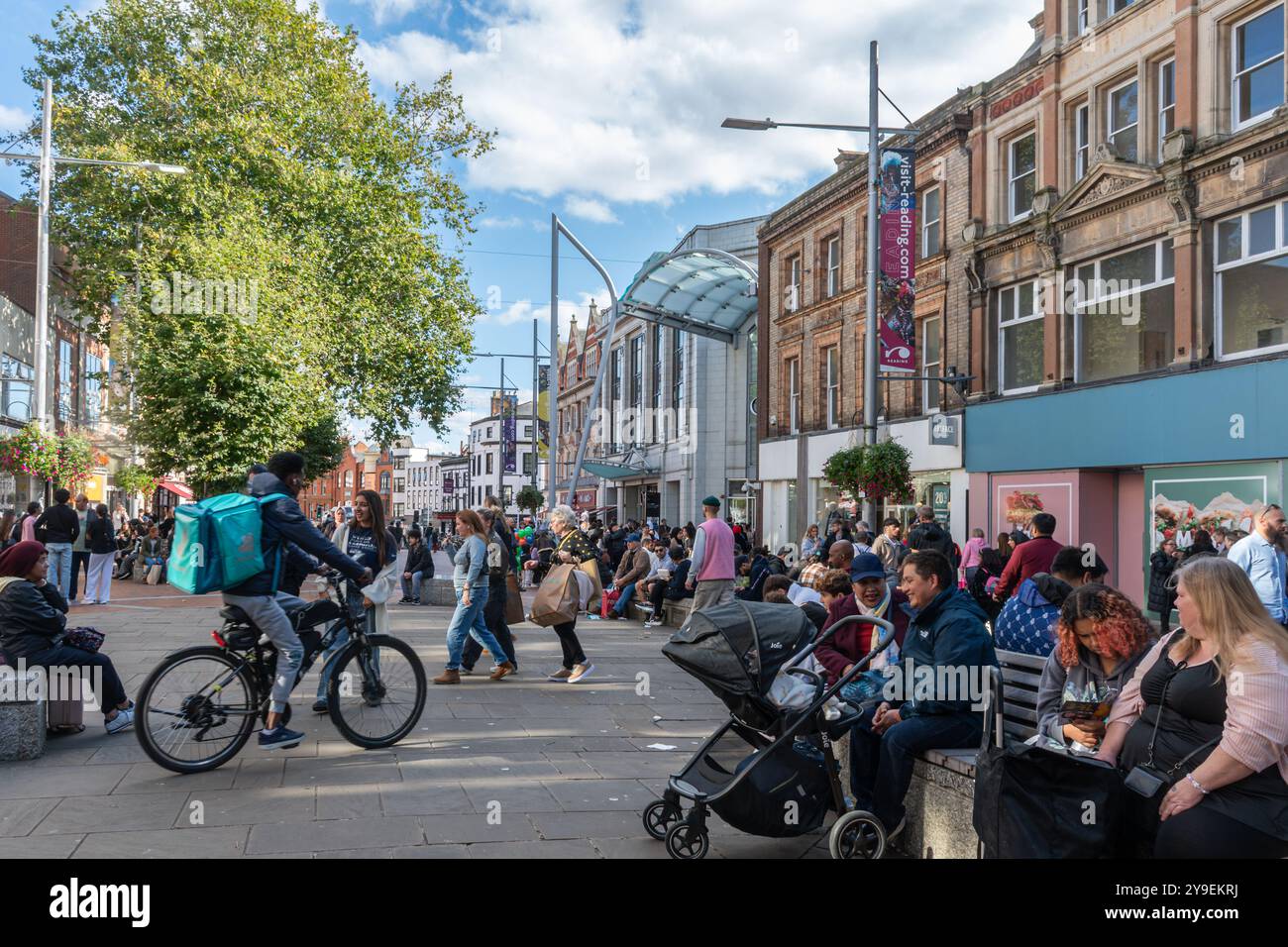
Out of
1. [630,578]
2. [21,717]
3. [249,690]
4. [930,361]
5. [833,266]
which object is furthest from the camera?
[833,266]

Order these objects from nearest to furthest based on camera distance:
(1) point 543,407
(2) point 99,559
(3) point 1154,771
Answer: (3) point 1154,771 → (2) point 99,559 → (1) point 543,407

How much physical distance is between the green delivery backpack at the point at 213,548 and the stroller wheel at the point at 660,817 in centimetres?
293

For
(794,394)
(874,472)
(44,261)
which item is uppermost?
(44,261)

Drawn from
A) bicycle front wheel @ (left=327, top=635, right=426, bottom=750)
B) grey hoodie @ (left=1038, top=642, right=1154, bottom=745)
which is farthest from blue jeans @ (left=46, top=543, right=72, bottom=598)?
grey hoodie @ (left=1038, top=642, right=1154, bottom=745)

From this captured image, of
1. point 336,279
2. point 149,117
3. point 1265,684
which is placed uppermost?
point 149,117

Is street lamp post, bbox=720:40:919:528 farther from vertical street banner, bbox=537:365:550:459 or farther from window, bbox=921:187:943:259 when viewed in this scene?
vertical street banner, bbox=537:365:550:459

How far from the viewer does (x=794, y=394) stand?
3103 cm

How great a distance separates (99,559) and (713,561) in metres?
11.7

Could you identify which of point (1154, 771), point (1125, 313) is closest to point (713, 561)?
point (1154, 771)

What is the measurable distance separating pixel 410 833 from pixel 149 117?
96.5 ft

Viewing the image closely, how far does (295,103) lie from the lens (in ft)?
96.8

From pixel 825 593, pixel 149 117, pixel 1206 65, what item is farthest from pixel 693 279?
pixel 825 593

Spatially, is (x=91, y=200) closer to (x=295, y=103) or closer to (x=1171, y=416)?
(x=295, y=103)

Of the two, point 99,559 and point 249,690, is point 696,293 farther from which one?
point 249,690
